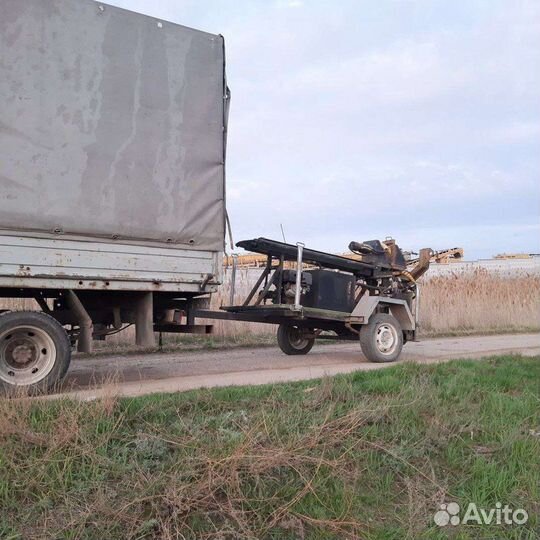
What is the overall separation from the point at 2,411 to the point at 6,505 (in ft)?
2.89

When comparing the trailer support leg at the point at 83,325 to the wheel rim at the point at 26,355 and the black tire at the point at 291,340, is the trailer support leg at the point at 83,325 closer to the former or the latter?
the wheel rim at the point at 26,355

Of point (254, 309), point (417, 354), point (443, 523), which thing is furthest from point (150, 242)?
point (417, 354)

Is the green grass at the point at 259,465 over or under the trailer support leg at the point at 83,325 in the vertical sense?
under

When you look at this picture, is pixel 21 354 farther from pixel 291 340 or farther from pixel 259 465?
pixel 291 340

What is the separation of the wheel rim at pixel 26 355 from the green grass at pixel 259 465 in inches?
50.7

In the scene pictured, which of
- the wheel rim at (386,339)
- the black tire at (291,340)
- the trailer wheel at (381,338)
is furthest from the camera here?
the black tire at (291,340)

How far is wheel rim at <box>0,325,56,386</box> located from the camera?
587 centimetres

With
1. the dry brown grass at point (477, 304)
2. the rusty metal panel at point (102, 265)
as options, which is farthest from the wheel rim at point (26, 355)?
the dry brown grass at point (477, 304)

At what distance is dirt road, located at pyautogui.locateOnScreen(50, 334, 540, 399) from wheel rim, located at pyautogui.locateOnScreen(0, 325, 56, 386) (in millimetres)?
369

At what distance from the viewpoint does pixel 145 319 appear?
6.83 meters

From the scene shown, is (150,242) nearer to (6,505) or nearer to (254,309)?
(254,309)

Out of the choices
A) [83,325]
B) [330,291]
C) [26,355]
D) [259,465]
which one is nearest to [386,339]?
[330,291]

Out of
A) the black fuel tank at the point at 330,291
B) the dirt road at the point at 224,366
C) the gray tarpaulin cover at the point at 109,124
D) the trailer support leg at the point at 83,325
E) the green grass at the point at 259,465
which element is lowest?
the green grass at the point at 259,465

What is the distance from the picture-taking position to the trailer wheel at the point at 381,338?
9.05m
